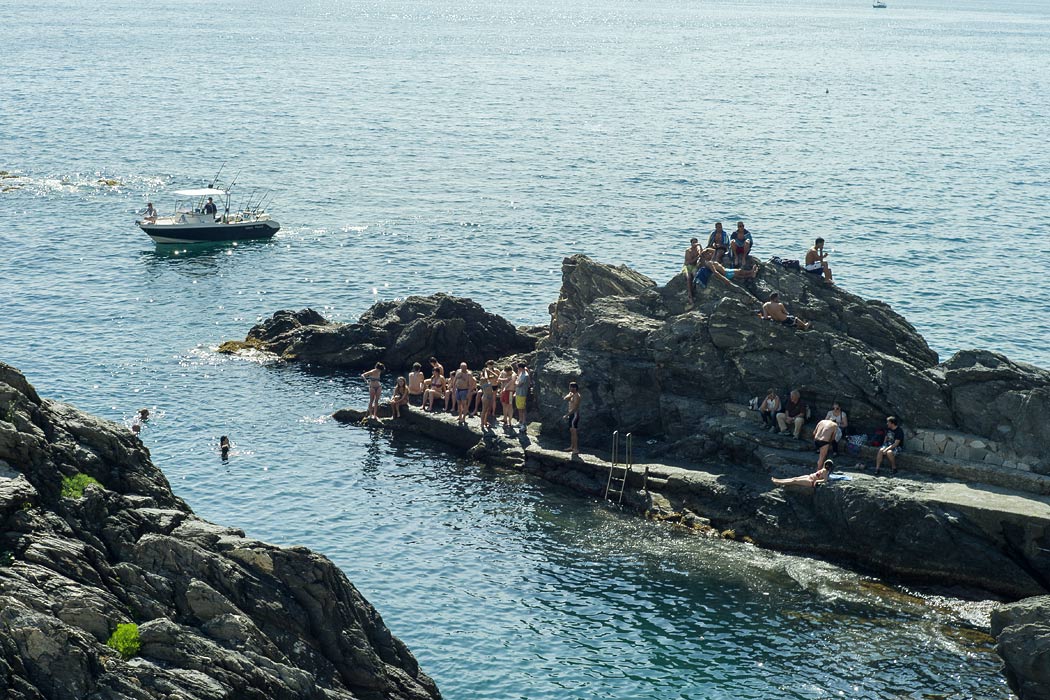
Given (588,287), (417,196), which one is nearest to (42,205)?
(417,196)

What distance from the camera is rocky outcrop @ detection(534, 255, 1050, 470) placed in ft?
103

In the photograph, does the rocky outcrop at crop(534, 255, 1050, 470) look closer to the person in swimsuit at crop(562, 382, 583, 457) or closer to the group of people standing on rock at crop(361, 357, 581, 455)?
the group of people standing on rock at crop(361, 357, 581, 455)

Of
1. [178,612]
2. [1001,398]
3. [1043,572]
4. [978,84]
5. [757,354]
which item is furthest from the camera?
[978,84]

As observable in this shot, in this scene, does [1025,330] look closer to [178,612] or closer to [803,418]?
[803,418]

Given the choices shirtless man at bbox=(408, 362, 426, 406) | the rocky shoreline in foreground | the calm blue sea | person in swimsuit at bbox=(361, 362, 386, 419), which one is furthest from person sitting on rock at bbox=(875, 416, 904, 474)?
person in swimsuit at bbox=(361, 362, 386, 419)

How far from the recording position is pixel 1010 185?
84.4 metres

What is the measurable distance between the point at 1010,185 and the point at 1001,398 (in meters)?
58.9

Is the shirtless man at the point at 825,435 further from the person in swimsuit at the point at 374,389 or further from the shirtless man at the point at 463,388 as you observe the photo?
the person in swimsuit at the point at 374,389

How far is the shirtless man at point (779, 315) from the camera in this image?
34.2m

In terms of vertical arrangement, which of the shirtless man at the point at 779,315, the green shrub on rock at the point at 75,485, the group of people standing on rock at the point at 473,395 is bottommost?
the group of people standing on rock at the point at 473,395

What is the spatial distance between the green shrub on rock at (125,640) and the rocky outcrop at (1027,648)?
16783 mm

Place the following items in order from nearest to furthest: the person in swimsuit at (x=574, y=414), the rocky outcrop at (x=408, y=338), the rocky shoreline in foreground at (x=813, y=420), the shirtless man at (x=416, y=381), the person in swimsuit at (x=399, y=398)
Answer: the rocky shoreline in foreground at (x=813, y=420) → the person in swimsuit at (x=574, y=414) → the person in swimsuit at (x=399, y=398) → the shirtless man at (x=416, y=381) → the rocky outcrop at (x=408, y=338)

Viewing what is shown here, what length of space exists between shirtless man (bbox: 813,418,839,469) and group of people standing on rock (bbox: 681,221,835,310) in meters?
6.09

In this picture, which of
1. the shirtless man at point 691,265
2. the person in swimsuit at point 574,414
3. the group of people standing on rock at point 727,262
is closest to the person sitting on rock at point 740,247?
the group of people standing on rock at point 727,262
